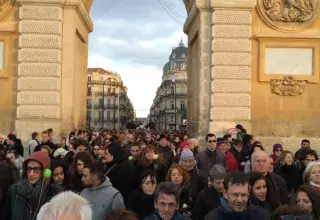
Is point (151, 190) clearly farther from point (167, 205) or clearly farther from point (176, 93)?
point (176, 93)

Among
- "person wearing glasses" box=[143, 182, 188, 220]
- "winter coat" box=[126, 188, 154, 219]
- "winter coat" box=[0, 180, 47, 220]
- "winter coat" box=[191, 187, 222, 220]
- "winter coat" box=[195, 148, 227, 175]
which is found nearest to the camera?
"person wearing glasses" box=[143, 182, 188, 220]

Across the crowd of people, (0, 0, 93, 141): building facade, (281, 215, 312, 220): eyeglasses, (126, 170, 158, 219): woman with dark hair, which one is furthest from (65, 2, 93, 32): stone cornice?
(281, 215, 312, 220): eyeglasses

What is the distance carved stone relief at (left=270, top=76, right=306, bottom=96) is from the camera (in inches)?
698

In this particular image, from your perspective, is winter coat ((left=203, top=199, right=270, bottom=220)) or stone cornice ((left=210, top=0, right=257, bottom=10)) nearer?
winter coat ((left=203, top=199, right=270, bottom=220))

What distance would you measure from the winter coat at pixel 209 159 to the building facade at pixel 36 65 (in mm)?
7887

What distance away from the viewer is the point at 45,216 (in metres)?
3.17

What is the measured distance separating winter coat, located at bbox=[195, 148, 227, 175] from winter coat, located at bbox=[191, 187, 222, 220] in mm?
3972

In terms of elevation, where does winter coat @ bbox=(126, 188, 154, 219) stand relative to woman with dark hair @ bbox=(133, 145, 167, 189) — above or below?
below

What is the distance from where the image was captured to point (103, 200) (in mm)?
5969

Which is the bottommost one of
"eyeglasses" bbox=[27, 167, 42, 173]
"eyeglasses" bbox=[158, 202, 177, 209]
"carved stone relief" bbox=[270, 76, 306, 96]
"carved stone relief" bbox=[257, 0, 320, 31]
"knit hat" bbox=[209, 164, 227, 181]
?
"eyeglasses" bbox=[158, 202, 177, 209]

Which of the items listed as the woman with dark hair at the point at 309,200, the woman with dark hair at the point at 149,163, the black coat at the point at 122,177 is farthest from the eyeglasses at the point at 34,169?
the woman with dark hair at the point at 149,163

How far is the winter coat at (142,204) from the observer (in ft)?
21.8

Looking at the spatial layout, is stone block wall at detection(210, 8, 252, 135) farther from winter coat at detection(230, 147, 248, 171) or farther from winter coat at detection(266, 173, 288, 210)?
Answer: winter coat at detection(266, 173, 288, 210)

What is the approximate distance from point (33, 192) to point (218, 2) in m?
12.9
